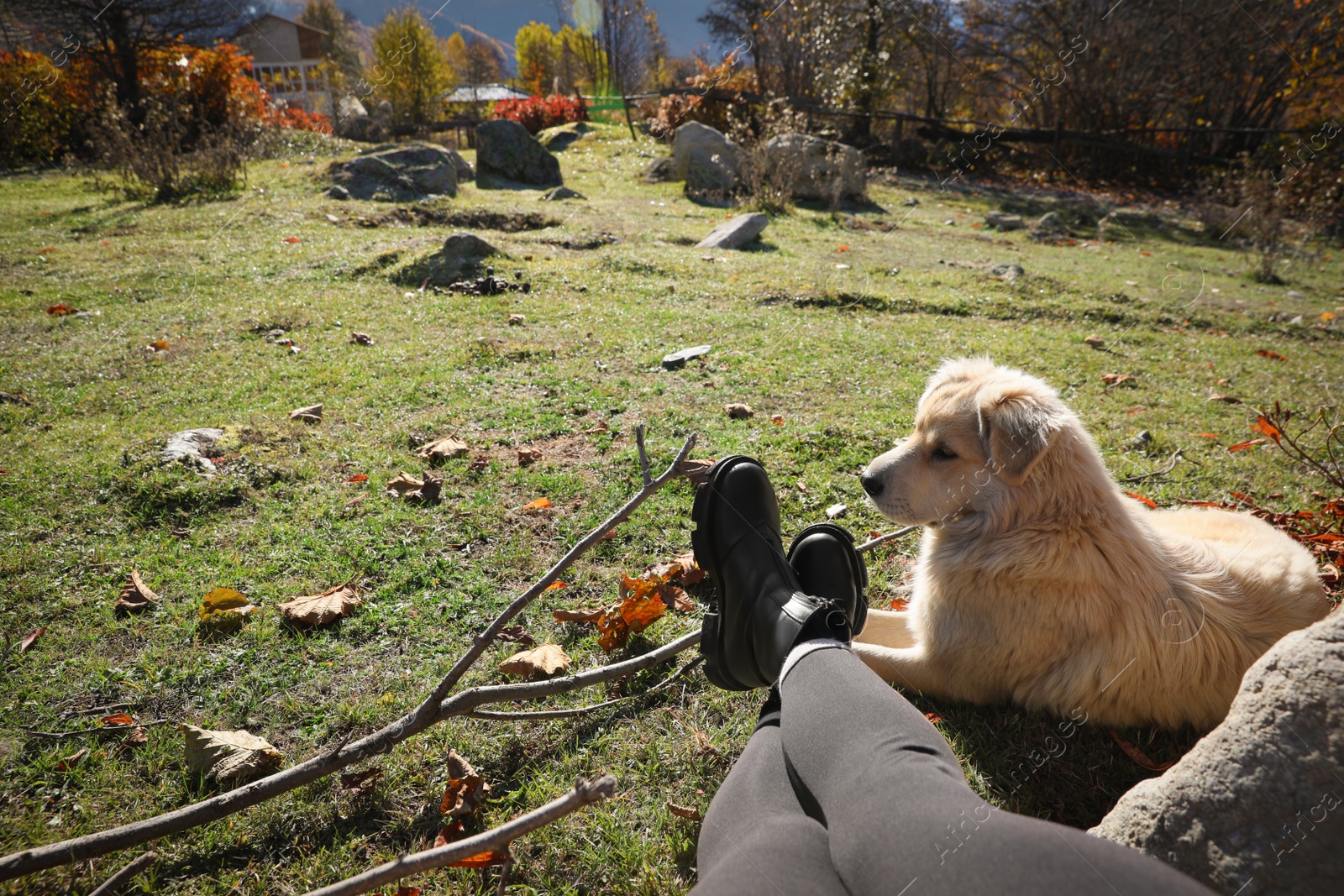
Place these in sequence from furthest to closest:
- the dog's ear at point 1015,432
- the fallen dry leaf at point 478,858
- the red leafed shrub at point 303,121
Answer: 1. the red leafed shrub at point 303,121
2. the dog's ear at point 1015,432
3. the fallen dry leaf at point 478,858

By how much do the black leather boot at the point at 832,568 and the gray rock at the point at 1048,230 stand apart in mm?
13304

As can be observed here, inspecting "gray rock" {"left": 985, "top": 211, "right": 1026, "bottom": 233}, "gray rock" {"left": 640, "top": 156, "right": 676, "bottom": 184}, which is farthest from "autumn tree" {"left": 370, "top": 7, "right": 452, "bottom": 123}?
"gray rock" {"left": 985, "top": 211, "right": 1026, "bottom": 233}

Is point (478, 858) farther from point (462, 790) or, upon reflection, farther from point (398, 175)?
point (398, 175)

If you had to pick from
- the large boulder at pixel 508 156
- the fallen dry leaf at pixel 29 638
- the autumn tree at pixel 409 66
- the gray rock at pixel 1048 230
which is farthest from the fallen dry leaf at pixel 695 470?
the autumn tree at pixel 409 66

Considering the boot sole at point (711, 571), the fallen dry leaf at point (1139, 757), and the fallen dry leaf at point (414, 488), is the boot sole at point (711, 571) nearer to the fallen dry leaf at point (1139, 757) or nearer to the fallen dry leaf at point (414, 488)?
the fallen dry leaf at point (1139, 757)

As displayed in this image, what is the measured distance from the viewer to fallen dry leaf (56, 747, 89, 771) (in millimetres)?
2111

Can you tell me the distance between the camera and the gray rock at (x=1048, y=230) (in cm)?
1337

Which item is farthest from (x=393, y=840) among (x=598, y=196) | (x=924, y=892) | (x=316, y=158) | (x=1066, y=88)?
(x=1066, y=88)

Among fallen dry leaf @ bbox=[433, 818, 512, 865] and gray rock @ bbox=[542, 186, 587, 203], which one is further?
gray rock @ bbox=[542, 186, 587, 203]

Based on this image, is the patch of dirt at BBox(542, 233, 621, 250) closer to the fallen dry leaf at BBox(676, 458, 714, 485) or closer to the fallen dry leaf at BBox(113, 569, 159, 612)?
the fallen dry leaf at BBox(676, 458, 714, 485)

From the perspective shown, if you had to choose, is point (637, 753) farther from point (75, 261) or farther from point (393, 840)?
point (75, 261)

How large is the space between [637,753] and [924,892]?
1.26 meters

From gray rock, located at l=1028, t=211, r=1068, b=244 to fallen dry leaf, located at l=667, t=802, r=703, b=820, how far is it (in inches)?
573

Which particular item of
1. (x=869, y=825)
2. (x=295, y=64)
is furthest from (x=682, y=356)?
(x=295, y=64)
